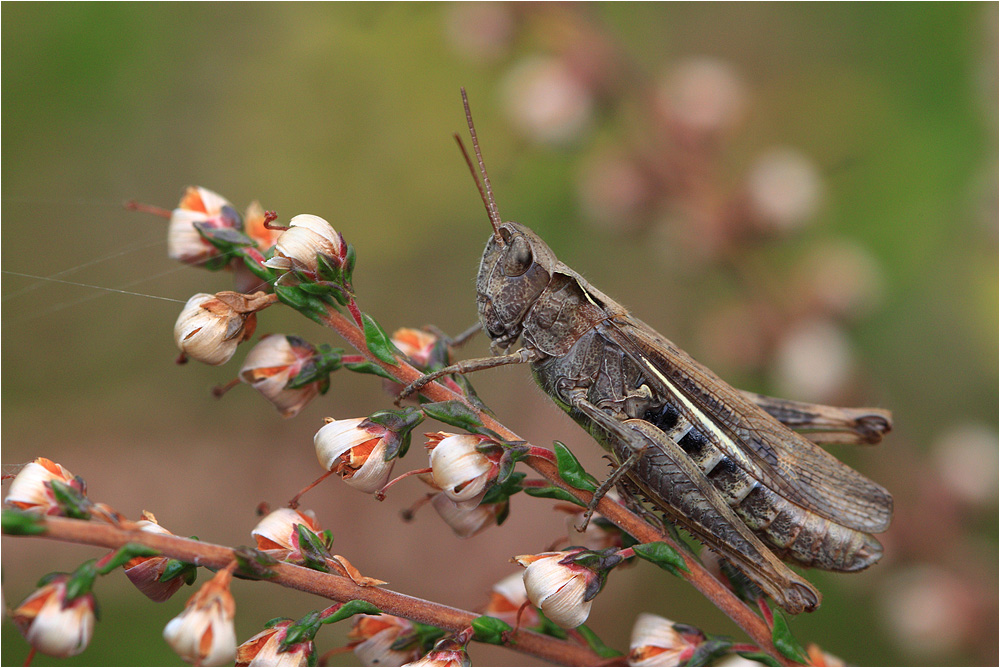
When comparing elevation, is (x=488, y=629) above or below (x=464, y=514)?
below

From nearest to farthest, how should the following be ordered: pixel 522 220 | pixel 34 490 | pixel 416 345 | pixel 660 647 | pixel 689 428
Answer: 1. pixel 34 490
2. pixel 660 647
3. pixel 416 345
4. pixel 689 428
5. pixel 522 220

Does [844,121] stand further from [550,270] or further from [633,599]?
[633,599]

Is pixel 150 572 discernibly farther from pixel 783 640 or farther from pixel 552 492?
pixel 783 640

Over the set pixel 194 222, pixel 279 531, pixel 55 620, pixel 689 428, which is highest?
pixel 689 428

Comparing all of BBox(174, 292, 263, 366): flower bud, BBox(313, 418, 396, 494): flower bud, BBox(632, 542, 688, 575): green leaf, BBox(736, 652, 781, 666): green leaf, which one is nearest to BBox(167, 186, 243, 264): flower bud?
BBox(174, 292, 263, 366): flower bud

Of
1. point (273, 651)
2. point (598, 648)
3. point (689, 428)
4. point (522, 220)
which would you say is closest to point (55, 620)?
point (273, 651)

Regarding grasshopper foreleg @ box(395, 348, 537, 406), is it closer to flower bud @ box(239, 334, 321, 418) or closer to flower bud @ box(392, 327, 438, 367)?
flower bud @ box(392, 327, 438, 367)

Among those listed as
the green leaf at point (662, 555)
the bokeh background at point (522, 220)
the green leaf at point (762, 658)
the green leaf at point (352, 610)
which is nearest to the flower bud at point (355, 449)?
the green leaf at point (352, 610)
